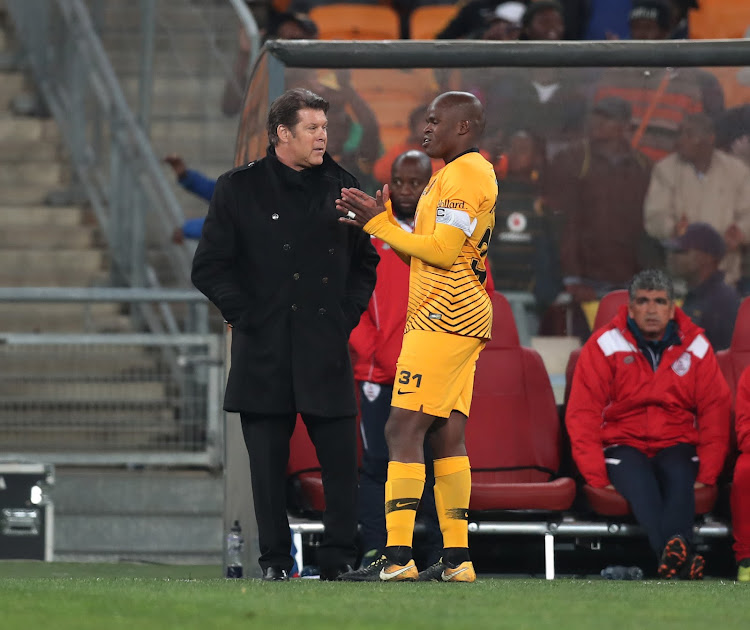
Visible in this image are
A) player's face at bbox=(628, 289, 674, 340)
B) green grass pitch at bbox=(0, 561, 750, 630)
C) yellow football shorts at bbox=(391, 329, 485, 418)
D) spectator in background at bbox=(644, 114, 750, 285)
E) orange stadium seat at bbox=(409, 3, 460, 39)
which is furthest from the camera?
orange stadium seat at bbox=(409, 3, 460, 39)

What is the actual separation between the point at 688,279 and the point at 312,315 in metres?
2.91

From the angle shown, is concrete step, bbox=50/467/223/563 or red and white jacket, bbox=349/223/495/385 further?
concrete step, bbox=50/467/223/563

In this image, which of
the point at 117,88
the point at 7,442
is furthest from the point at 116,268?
the point at 7,442

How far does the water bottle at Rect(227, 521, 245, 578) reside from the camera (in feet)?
23.3

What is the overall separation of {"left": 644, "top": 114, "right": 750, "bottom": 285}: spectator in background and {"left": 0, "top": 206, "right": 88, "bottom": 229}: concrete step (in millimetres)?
5153

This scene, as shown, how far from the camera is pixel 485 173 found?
19.2ft

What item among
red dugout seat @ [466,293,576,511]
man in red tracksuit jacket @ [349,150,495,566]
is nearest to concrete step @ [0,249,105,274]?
red dugout seat @ [466,293,576,511]

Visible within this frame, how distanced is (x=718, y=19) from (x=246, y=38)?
338 centimetres

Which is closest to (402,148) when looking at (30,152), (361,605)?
(361,605)

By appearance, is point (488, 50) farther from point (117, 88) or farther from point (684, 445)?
point (117, 88)

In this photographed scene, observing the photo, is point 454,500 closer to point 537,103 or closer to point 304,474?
point 304,474

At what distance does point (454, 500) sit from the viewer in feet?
19.2

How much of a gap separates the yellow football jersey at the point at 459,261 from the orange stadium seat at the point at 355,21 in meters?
6.26

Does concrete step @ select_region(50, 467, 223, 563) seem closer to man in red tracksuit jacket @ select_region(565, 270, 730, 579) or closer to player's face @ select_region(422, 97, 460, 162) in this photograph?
man in red tracksuit jacket @ select_region(565, 270, 730, 579)
